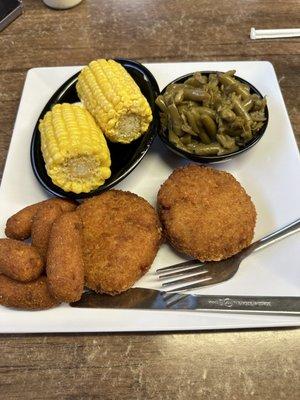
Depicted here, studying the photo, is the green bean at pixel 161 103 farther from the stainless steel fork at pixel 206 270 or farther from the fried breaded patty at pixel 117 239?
the stainless steel fork at pixel 206 270

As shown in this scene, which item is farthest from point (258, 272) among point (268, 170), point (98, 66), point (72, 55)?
point (72, 55)

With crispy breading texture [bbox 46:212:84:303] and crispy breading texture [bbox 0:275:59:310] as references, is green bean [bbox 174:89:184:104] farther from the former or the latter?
crispy breading texture [bbox 0:275:59:310]

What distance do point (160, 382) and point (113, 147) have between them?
902mm

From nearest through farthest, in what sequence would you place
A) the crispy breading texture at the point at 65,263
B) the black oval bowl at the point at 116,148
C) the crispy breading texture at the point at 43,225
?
the crispy breading texture at the point at 65,263, the crispy breading texture at the point at 43,225, the black oval bowl at the point at 116,148

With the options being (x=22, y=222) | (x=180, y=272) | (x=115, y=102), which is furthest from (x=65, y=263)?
(x=115, y=102)

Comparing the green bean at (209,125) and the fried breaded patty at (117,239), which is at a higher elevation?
the green bean at (209,125)

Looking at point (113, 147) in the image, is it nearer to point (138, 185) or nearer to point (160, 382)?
point (138, 185)

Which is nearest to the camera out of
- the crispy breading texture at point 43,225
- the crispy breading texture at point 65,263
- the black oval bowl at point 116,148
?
the crispy breading texture at point 65,263

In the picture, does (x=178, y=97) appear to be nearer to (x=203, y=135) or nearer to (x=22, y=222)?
(x=203, y=135)

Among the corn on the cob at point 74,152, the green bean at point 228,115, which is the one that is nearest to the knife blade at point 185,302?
the corn on the cob at point 74,152

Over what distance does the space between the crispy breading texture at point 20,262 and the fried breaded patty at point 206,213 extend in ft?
1.52

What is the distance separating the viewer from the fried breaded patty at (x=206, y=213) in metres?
1.51

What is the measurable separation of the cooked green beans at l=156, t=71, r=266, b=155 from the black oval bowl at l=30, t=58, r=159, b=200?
9 cm

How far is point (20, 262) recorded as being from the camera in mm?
1383
